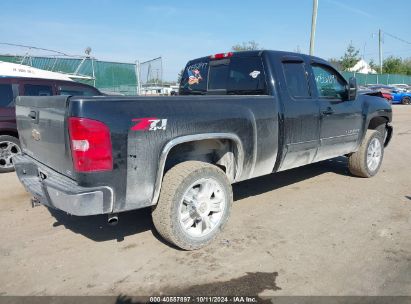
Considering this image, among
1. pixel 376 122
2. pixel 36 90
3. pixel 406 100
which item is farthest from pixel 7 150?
pixel 406 100

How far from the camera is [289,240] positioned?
378 cm

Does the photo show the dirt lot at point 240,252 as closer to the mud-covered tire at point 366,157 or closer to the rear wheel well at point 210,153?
the rear wheel well at point 210,153

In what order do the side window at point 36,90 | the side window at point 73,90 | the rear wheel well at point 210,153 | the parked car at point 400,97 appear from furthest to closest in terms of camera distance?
the parked car at point 400,97 < the side window at point 73,90 < the side window at point 36,90 < the rear wheel well at point 210,153

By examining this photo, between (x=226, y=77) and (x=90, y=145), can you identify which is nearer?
(x=90, y=145)

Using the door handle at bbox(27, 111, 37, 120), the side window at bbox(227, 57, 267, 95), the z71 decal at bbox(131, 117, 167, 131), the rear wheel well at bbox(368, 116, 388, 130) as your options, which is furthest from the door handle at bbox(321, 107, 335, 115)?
the door handle at bbox(27, 111, 37, 120)

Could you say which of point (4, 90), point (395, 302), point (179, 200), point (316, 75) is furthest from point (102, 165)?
point (4, 90)

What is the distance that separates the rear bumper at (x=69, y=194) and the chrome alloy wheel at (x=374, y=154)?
4.73 m

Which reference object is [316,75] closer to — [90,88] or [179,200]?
[179,200]

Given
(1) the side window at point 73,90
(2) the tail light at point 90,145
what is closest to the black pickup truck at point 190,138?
(2) the tail light at point 90,145

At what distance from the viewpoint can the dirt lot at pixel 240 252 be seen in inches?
117

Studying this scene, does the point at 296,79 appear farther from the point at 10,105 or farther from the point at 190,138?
the point at 10,105

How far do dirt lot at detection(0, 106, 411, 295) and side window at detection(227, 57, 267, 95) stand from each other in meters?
1.49

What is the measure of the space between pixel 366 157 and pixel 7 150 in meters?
6.30

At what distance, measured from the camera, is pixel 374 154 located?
20.6 ft
